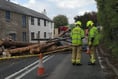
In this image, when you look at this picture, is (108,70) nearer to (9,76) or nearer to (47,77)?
(47,77)

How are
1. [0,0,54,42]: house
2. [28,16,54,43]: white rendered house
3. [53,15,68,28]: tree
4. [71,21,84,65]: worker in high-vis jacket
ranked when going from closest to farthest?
1. [71,21,84,65]: worker in high-vis jacket
2. [0,0,54,42]: house
3. [28,16,54,43]: white rendered house
4. [53,15,68,28]: tree

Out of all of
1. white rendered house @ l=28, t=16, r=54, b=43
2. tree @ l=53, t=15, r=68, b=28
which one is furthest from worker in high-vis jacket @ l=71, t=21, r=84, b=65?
tree @ l=53, t=15, r=68, b=28

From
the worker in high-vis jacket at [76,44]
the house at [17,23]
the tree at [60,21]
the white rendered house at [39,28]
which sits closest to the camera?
the worker in high-vis jacket at [76,44]

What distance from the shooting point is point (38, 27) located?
60.3 m

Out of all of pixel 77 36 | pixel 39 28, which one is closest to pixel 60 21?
pixel 39 28

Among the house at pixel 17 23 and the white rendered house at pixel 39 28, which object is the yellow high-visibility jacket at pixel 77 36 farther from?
the white rendered house at pixel 39 28

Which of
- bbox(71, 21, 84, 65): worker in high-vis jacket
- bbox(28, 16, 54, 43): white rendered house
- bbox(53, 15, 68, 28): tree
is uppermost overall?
bbox(53, 15, 68, 28): tree

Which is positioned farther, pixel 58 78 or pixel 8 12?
pixel 8 12

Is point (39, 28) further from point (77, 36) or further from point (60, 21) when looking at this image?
point (77, 36)

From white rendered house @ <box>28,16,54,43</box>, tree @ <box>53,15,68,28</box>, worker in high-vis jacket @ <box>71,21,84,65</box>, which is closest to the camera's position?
worker in high-vis jacket @ <box>71,21,84,65</box>

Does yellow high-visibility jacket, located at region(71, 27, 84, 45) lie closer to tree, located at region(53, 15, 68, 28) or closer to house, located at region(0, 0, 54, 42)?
house, located at region(0, 0, 54, 42)

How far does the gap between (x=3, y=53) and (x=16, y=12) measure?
25.9 m

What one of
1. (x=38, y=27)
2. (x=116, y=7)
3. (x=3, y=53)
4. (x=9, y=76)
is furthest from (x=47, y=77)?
(x=38, y=27)

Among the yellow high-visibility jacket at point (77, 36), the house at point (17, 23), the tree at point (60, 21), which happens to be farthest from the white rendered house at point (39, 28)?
the yellow high-visibility jacket at point (77, 36)
